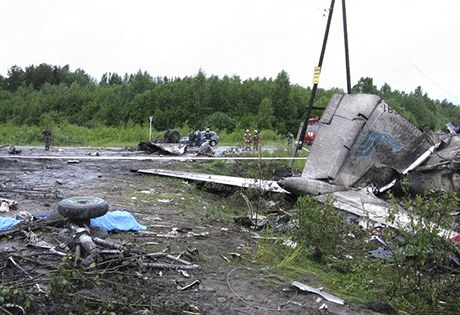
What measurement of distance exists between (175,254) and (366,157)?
620 centimetres

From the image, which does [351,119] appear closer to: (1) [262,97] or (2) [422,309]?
(2) [422,309]

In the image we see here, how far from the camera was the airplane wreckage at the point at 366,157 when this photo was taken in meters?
8.59

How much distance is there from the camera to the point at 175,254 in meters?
4.61

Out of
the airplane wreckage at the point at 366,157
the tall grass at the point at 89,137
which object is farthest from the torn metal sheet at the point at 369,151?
the tall grass at the point at 89,137

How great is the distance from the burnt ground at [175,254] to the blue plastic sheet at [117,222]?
122 millimetres

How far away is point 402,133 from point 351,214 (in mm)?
3097

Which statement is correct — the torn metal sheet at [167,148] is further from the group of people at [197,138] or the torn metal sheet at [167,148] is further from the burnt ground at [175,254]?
the burnt ground at [175,254]

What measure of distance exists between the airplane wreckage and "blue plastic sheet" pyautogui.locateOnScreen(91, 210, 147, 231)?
3503 mm

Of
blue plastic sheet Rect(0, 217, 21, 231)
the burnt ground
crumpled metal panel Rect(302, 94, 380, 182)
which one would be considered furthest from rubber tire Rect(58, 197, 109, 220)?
crumpled metal panel Rect(302, 94, 380, 182)

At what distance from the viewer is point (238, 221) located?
6844 mm

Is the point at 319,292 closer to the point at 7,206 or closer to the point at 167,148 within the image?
the point at 7,206

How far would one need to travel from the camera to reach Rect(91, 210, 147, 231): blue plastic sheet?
526 cm

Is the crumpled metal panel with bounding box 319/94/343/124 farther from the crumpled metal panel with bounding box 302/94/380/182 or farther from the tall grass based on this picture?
the tall grass

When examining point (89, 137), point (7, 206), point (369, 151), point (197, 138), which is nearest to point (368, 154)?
point (369, 151)
